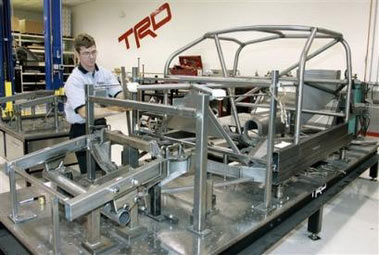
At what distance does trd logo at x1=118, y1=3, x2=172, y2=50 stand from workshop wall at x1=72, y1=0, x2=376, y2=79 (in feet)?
0.30

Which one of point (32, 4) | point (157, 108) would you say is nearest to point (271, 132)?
point (157, 108)

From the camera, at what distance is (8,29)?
5.74m

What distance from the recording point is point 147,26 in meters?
10.2

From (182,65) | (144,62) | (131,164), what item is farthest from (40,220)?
(144,62)

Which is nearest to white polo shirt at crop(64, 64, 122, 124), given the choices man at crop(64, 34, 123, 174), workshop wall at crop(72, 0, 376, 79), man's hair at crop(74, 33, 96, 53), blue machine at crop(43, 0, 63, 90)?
man at crop(64, 34, 123, 174)

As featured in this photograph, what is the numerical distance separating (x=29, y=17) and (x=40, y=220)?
14.5 meters

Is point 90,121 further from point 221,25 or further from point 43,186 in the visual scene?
point 221,25

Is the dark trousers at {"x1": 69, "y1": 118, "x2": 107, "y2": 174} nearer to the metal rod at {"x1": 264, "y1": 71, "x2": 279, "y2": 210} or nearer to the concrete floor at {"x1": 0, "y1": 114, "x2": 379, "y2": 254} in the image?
the concrete floor at {"x1": 0, "y1": 114, "x2": 379, "y2": 254}

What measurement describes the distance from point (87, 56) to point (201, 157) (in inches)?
63.9

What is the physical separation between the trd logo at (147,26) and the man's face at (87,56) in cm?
704

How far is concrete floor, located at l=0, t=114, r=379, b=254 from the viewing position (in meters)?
2.62

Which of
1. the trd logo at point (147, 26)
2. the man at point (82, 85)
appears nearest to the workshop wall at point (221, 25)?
the trd logo at point (147, 26)

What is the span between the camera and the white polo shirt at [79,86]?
2648 millimetres

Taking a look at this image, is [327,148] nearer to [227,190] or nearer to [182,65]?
[227,190]
